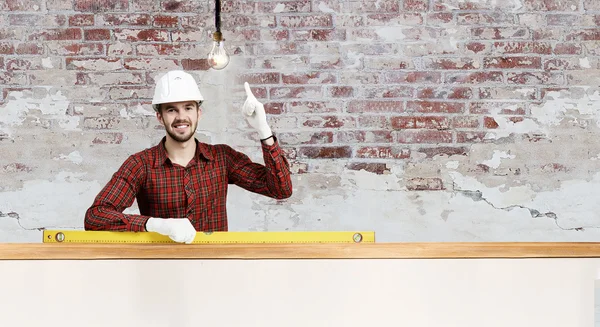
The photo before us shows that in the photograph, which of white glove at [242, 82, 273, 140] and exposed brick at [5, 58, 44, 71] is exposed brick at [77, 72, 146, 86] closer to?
exposed brick at [5, 58, 44, 71]

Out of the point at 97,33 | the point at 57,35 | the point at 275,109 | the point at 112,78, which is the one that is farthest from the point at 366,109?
the point at 57,35

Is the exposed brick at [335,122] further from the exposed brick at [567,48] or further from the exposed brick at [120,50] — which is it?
the exposed brick at [567,48]

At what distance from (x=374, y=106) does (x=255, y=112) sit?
0.95 metres

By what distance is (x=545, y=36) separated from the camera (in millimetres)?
3172

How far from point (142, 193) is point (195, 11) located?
100 cm

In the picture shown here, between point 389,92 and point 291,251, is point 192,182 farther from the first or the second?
point 389,92

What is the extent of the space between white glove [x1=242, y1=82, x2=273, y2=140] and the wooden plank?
663 millimetres
